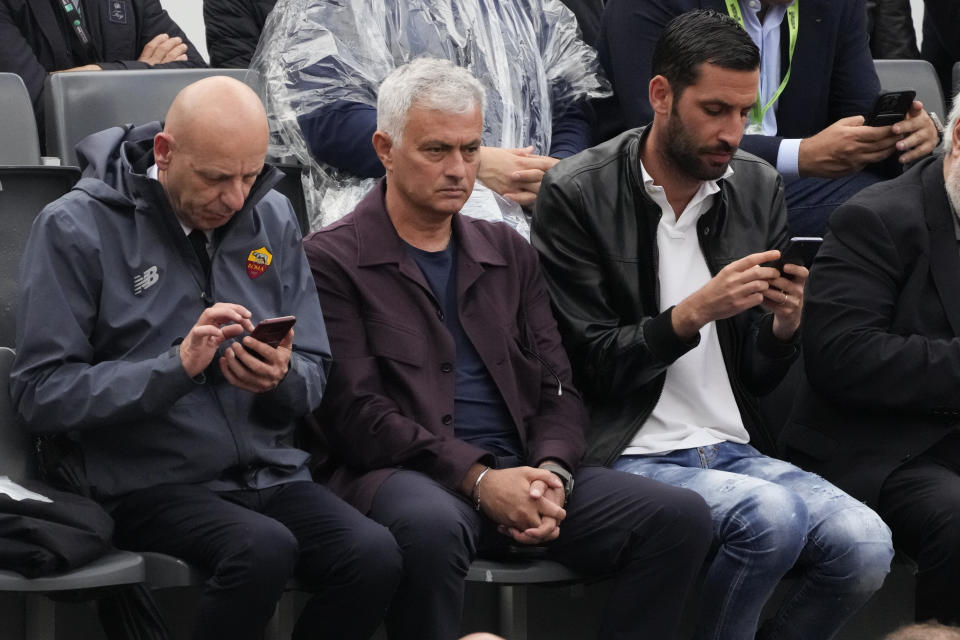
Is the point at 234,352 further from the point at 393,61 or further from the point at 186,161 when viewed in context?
the point at 393,61

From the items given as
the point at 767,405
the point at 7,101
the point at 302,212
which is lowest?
the point at 767,405

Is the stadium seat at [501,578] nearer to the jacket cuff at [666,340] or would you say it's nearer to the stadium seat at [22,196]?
the jacket cuff at [666,340]

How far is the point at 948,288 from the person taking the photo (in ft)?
11.8

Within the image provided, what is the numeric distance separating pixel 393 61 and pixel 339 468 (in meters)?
1.34

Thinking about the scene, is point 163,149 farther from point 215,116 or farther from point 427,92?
point 427,92

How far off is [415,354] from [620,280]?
1.96ft

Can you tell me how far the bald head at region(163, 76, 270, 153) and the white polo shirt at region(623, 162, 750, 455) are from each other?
3.37 ft

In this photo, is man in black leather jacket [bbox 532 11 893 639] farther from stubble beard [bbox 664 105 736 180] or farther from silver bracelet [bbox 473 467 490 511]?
silver bracelet [bbox 473 467 490 511]

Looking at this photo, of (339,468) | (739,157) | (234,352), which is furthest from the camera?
(739,157)

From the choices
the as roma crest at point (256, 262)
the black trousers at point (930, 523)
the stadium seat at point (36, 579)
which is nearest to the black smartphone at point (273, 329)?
the as roma crest at point (256, 262)

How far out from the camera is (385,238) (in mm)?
3408

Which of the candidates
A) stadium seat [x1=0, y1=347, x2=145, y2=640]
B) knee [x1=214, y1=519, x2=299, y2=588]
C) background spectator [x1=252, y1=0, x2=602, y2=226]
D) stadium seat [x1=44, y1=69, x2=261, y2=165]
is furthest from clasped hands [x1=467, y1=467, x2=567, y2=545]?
stadium seat [x1=44, y1=69, x2=261, y2=165]

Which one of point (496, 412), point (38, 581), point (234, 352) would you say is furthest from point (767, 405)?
point (38, 581)

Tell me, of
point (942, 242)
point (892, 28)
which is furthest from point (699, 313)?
point (892, 28)
